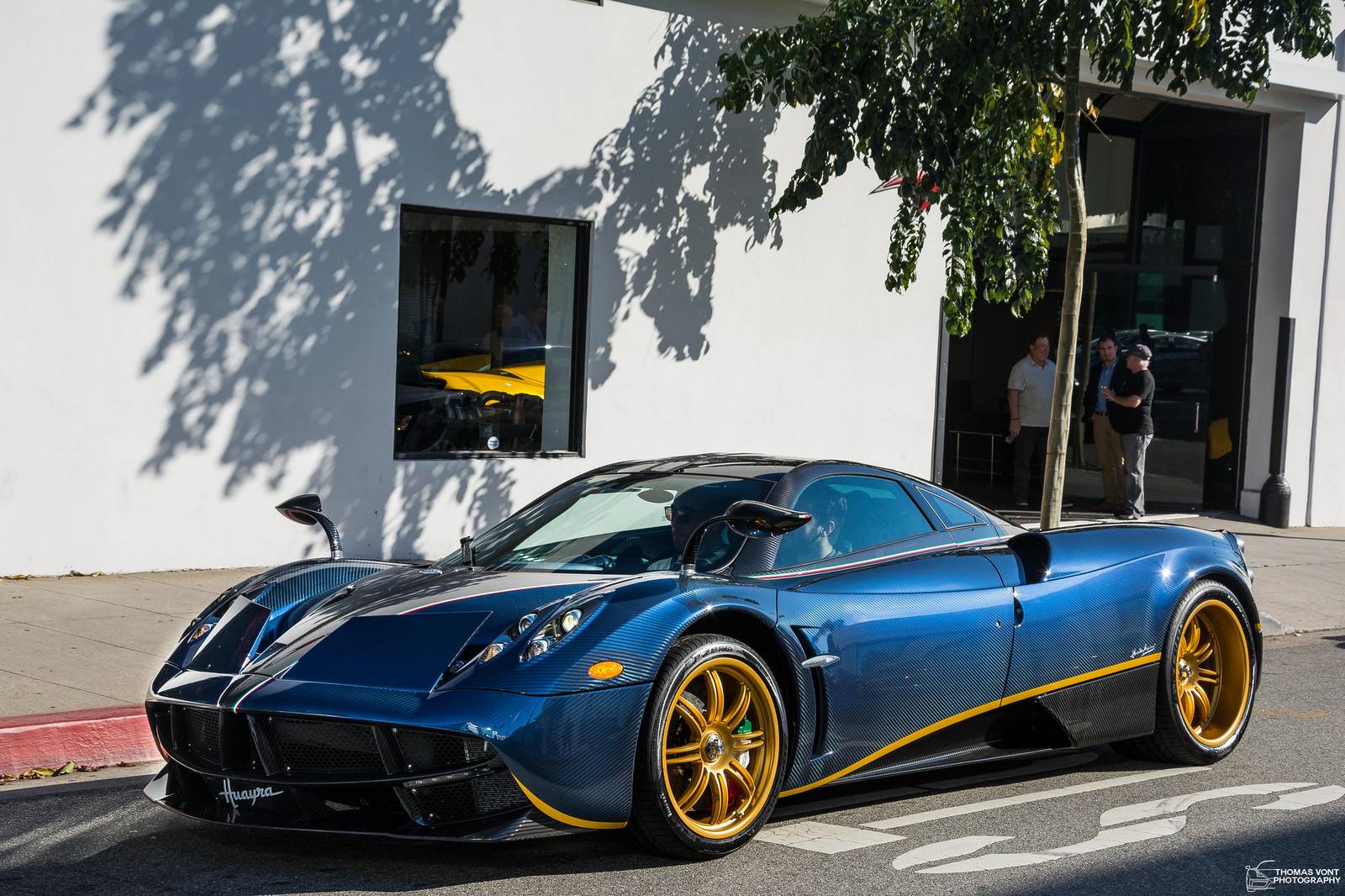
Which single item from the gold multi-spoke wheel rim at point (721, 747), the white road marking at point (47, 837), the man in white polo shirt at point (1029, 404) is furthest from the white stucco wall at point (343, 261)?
the gold multi-spoke wheel rim at point (721, 747)

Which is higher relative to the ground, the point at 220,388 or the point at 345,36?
the point at 345,36

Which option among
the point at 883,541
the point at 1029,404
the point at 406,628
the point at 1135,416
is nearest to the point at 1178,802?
the point at 883,541

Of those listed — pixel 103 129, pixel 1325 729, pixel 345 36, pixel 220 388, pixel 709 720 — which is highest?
pixel 345 36

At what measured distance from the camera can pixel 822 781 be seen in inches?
195

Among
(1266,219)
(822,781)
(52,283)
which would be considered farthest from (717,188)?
(822,781)

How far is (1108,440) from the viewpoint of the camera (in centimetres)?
1572

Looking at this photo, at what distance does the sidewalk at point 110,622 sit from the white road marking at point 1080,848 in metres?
3.47

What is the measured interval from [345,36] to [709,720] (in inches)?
295

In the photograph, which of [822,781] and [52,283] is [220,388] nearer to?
[52,283]

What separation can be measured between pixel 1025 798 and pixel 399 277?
6984 mm

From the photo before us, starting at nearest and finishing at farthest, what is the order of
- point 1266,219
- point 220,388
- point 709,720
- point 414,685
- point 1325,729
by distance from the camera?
point 414,685
point 709,720
point 1325,729
point 220,388
point 1266,219

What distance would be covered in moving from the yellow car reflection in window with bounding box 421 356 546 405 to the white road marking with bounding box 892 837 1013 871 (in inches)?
286

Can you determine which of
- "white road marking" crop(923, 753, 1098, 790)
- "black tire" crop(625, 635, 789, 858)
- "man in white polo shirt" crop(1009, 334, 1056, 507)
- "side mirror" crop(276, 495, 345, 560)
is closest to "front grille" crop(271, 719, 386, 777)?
"black tire" crop(625, 635, 789, 858)

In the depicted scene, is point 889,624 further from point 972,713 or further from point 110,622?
point 110,622
